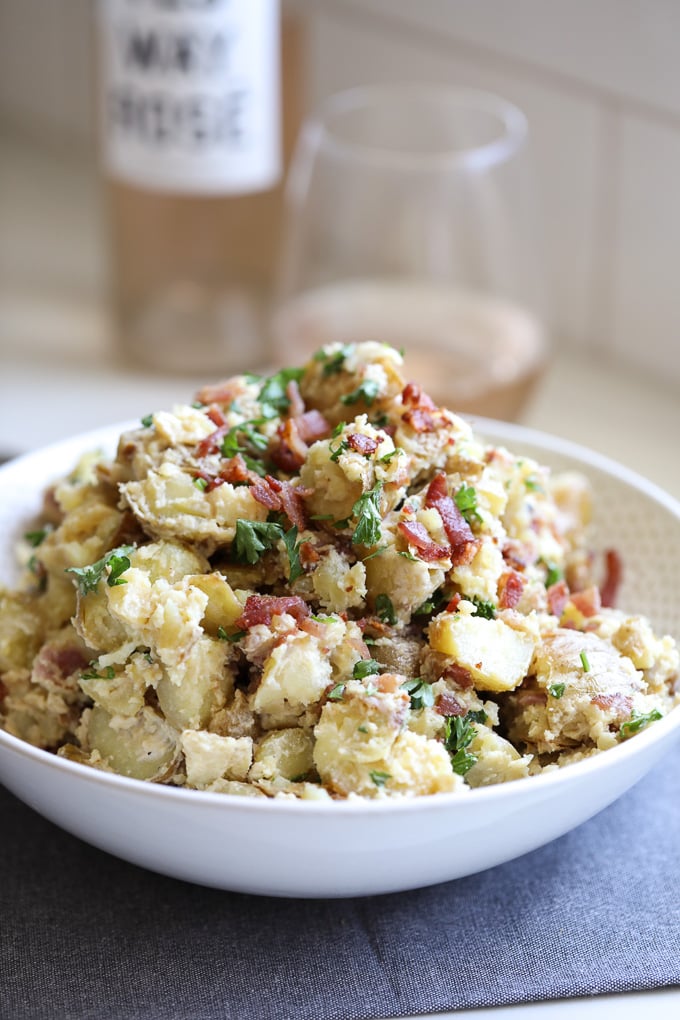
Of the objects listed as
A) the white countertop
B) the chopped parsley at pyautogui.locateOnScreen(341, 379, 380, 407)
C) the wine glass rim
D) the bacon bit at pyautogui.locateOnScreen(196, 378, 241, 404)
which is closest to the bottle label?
the wine glass rim

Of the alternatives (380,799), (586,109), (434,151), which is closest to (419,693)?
(380,799)

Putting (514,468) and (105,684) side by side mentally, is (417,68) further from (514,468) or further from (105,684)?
(105,684)

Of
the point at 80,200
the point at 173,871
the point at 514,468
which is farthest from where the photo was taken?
the point at 80,200

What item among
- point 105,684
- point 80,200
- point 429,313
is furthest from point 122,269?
point 105,684

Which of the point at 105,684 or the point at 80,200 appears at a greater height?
the point at 105,684

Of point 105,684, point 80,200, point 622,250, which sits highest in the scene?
point 105,684

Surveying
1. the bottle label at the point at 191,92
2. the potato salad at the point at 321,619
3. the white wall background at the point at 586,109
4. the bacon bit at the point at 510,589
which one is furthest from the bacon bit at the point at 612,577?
the bottle label at the point at 191,92

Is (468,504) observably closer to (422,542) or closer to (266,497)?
(422,542)
